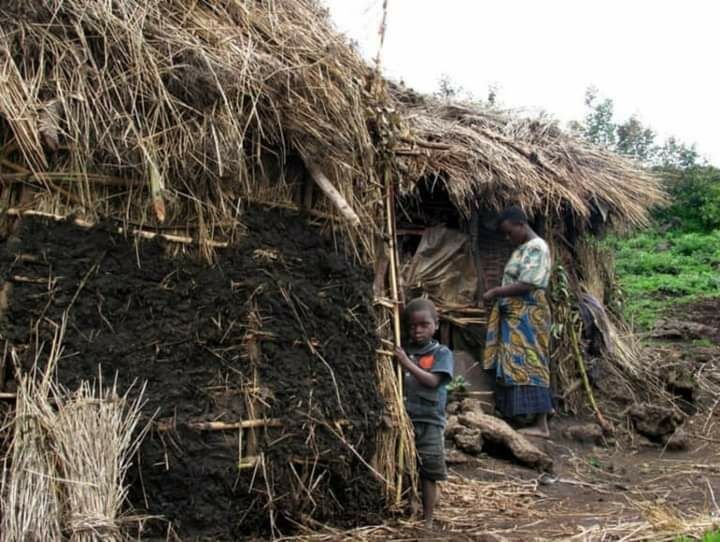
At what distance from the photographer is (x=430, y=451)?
179 inches

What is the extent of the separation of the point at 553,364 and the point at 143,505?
5380 mm

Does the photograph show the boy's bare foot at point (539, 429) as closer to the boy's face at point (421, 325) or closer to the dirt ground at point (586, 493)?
the dirt ground at point (586, 493)

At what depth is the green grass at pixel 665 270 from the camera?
48.6ft

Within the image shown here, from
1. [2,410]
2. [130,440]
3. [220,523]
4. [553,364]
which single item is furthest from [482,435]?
[2,410]

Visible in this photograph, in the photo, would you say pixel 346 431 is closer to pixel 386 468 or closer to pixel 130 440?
pixel 386 468

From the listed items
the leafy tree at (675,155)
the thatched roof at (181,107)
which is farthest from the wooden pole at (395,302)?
the leafy tree at (675,155)

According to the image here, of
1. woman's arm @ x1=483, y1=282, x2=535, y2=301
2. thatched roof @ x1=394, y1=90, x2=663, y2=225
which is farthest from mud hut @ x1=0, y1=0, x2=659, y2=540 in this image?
woman's arm @ x1=483, y1=282, x2=535, y2=301

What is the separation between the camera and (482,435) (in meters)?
6.61

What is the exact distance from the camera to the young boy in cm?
448

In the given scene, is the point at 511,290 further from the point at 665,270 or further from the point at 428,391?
the point at 665,270

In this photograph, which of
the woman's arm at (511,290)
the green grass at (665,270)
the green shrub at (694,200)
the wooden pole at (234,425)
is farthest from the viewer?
the green shrub at (694,200)

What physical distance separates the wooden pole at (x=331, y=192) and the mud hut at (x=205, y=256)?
0.04 feet

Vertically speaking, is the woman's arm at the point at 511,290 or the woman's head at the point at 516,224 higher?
the woman's head at the point at 516,224

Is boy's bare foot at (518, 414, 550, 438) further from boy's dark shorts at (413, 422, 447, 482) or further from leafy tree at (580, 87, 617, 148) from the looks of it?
leafy tree at (580, 87, 617, 148)
